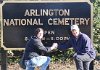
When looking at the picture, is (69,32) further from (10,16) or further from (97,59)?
(97,59)

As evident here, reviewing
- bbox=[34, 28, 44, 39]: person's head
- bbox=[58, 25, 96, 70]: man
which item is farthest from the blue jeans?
bbox=[58, 25, 96, 70]: man

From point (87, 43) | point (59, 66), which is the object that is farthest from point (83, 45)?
point (59, 66)

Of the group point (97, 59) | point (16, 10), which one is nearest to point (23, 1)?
point (16, 10)

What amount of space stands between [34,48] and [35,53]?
105 millimetres

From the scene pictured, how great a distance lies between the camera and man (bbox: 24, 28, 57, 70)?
9.90 metres

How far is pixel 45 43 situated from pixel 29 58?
974mm

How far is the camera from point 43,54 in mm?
10312

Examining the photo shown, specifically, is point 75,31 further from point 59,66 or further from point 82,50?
point 59,66

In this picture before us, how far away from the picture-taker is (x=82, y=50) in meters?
10.0

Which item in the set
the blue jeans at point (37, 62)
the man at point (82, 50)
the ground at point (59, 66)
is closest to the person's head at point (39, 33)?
the blue jeans at point (37, 62)

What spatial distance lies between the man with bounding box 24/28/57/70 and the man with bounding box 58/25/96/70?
0.64m

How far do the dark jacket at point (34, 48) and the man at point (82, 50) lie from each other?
0.66 meters

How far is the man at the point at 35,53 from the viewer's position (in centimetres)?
990

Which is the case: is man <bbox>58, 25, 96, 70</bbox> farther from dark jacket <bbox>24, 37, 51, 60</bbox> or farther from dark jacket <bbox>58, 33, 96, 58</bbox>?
dark jacket <bbox>24, 37, 51, 60</bbox>
